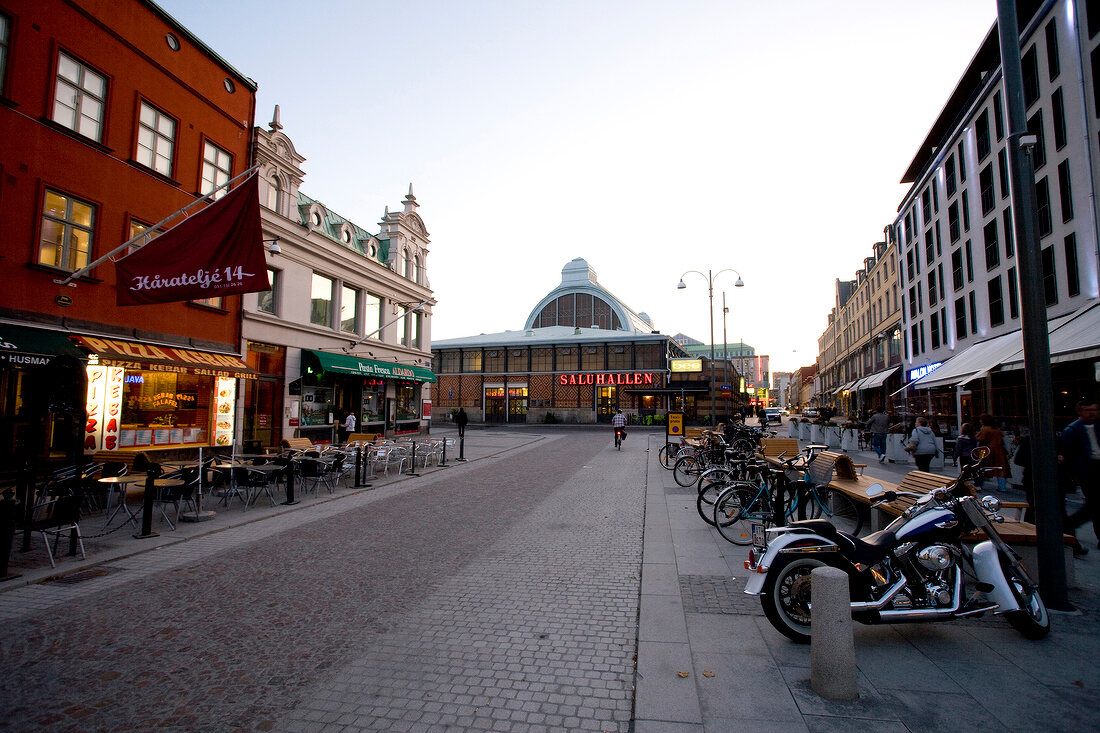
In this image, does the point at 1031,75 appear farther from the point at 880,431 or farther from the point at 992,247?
the point at 880,431

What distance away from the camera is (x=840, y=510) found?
8.64 metres

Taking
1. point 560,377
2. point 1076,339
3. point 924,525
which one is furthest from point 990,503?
point 560,377

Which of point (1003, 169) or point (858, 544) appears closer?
point (858, 544)

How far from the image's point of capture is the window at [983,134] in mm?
24203

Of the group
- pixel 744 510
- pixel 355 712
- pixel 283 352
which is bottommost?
pixel 355 712

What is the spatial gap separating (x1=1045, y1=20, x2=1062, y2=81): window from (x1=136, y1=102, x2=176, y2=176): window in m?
27.8

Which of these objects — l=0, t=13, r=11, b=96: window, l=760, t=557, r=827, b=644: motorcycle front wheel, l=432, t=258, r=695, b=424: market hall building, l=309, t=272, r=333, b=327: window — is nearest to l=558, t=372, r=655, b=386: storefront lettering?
l=432, t=258, r=695, b=424: market hall building

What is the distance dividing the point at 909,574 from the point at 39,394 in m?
13.8

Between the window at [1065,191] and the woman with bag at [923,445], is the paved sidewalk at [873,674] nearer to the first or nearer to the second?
the woman with bag at [923,445]

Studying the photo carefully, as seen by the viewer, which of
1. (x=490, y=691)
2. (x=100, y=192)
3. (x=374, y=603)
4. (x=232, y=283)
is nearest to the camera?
(x=490, y=691)

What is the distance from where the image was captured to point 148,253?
1013 centimetres

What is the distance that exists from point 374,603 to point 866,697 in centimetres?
420

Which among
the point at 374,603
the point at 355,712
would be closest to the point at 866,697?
the point at 355,712

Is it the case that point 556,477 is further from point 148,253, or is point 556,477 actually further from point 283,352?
point 283,352
